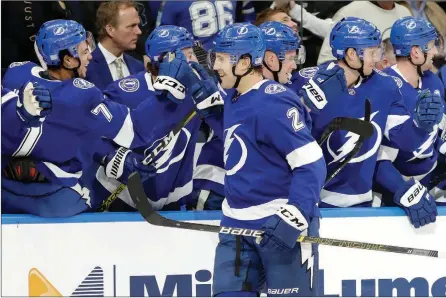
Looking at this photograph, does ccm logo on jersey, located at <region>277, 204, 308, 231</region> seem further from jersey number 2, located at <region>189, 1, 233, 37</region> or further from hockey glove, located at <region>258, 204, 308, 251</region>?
jersey number 2, located at <region>189, 1, 233, 37</region>

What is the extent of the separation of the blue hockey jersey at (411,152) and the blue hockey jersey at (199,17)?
3.13 ft

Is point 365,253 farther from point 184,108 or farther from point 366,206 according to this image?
point 184,108

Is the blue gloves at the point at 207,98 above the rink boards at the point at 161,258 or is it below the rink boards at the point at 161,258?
above

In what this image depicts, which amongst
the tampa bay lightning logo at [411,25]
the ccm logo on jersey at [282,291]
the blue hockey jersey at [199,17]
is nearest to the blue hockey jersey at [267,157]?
the ccm logo on jersey at [282,291]

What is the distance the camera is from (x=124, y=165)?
4.64 meters

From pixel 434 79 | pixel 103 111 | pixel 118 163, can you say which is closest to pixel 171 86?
pixel 103 111

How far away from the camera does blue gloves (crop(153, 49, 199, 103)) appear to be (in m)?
4.53

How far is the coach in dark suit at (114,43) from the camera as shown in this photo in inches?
208

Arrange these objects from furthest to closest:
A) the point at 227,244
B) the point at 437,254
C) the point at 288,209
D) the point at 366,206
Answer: the point at 366,206, the point at 437,254, the point at 227,244, the point at 288,209

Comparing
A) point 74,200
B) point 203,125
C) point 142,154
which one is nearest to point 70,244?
point 74,200

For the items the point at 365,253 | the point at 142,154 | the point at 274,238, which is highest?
the point at 274,238

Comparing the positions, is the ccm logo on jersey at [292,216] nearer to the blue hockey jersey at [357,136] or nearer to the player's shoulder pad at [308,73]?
the blue hockey jersey at [357,136]

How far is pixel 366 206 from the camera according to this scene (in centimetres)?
485

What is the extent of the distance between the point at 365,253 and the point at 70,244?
119cm
